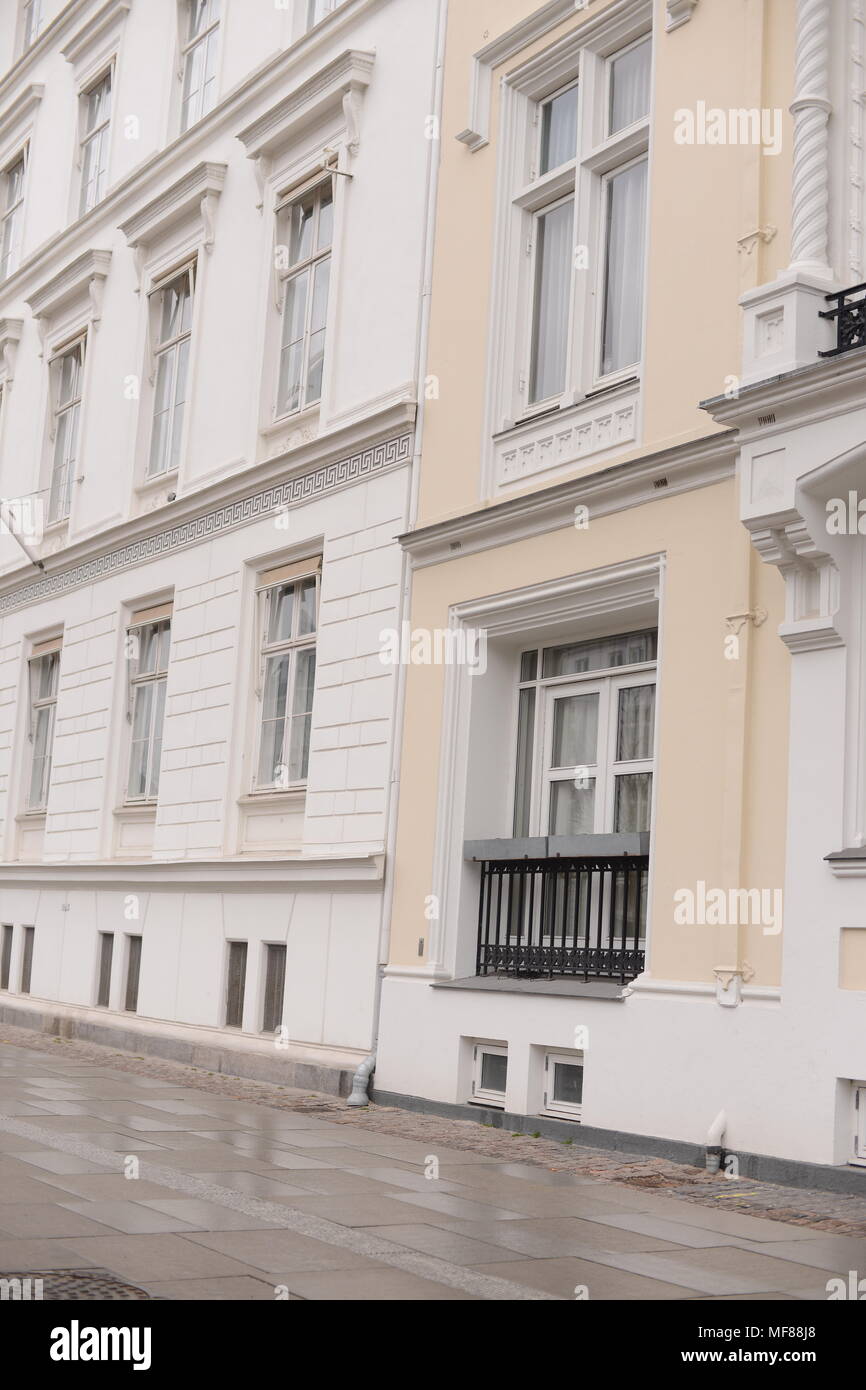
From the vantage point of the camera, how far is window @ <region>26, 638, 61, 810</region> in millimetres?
21359

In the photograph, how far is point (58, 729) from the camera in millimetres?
20469

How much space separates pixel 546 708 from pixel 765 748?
3033 millimetres

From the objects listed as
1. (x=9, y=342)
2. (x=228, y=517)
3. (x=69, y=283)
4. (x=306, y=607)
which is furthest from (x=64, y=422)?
(x=306, y=607)

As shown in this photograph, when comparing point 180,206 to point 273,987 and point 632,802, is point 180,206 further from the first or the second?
point 632,802

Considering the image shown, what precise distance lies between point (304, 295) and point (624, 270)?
5162 mm

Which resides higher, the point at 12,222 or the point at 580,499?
the point at 12,222

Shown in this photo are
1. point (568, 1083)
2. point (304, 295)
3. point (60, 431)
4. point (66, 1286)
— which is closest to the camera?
point (66, 1286)

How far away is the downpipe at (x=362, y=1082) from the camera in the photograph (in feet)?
41.1

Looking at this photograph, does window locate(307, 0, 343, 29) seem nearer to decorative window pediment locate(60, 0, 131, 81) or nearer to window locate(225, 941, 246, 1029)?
decorative window pediment locate(60, 0, 131, 81)

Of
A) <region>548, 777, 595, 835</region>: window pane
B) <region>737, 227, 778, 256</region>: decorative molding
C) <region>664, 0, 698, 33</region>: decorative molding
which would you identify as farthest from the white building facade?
<region>737, 227, 778, 256</region>: decorative molding

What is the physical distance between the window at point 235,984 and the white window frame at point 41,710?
5.88 metres

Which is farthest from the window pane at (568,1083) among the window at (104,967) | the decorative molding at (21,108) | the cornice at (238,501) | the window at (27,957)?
the decorative molding at (21,108)

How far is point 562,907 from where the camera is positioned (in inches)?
462
